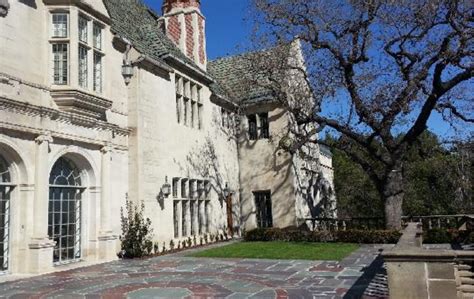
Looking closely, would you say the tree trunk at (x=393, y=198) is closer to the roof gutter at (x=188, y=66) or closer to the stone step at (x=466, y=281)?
the roof gutter at (x=188, y=66)

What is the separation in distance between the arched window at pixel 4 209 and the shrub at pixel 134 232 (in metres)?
4.12

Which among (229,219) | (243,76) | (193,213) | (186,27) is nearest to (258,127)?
(243,76)

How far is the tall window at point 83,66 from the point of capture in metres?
13.6

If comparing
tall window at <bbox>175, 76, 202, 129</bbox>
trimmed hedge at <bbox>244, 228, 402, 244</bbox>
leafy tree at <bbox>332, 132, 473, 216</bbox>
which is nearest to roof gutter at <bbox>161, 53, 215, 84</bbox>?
tall window at <bbox>175, 76, 202, 129</bbox>

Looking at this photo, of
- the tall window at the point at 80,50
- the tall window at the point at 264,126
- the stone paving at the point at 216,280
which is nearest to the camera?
the stone paving at the point at 216,280

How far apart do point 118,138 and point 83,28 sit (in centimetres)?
402

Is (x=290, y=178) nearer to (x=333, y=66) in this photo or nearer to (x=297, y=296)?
(x=333, y=66)

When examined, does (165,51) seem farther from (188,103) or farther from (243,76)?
(243,76)

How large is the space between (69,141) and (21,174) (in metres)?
1.94

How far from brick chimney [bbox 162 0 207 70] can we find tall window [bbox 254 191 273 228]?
792cm

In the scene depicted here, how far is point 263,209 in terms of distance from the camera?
23.3 meters

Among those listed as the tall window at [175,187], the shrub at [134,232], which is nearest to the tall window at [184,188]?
the tall window at [175,187]

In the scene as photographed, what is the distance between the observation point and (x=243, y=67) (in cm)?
2586

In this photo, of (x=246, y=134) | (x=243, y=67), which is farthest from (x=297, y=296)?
(x=243, y=67)
